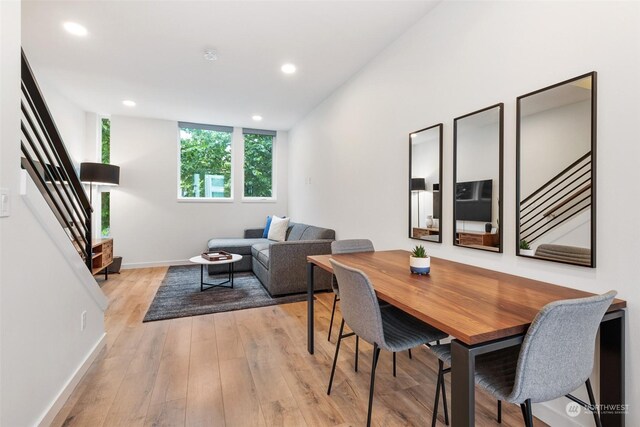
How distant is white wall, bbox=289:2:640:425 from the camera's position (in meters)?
Result: 1.28

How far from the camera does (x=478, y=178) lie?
1956mm

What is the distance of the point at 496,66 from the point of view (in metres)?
1.83

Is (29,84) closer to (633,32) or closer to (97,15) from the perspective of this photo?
(97,15)

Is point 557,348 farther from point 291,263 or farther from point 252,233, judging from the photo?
point 252,233

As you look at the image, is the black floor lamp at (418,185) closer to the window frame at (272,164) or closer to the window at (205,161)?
the window frame at (272,164)

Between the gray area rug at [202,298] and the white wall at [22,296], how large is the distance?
4.39 feet

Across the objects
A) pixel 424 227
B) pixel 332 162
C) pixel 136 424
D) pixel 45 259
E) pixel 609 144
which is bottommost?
pixel 136 424

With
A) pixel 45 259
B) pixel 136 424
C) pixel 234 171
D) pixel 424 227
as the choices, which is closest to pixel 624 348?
pixel 424 227

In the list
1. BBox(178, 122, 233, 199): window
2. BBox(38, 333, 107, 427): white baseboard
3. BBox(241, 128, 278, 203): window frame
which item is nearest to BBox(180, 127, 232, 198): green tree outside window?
BBox(178, 122, 233, 199): window

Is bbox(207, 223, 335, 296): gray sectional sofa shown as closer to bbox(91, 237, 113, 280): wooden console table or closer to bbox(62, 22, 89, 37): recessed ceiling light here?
bbox(91, 237, 113, 280): wooden console table

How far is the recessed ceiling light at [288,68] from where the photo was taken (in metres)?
3.25

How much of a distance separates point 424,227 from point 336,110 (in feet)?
7.34

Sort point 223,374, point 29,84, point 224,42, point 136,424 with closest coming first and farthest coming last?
point 136,424, point 29,84, point 223,374, point 224,42

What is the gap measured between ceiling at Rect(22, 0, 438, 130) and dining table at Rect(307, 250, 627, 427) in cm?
204
